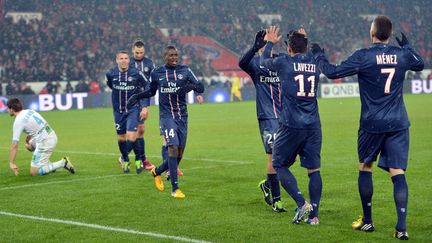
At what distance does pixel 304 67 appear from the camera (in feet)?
27.5

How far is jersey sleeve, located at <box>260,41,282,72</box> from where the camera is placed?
842 cm

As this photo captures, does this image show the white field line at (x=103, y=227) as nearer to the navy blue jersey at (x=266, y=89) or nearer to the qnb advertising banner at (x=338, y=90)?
the navy blue jersey at (x=266, y=89)

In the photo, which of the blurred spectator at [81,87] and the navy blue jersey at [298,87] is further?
the blurred spectator at [81,87]

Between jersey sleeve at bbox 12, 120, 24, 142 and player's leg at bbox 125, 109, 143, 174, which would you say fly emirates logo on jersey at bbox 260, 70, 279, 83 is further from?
jersey sleeve at bbox 12, 120, 24, 142

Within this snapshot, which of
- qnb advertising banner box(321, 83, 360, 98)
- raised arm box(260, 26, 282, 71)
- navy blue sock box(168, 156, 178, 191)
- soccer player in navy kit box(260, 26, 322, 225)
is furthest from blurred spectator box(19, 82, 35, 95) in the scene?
soccer player in navy kit box(260, 26, 322, 225)

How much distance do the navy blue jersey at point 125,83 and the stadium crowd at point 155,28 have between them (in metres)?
27.7

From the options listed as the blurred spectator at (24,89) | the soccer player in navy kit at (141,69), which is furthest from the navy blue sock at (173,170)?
the blurred spectator at (24,89)

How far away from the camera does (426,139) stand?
18234mm

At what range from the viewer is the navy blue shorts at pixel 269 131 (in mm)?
9578

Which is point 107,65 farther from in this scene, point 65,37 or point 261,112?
point 261,112

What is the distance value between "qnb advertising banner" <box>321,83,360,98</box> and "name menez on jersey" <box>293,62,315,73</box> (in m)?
39.4

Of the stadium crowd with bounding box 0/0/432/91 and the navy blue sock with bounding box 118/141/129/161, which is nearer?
the navy blue sock with bounding box 118/141/129/161

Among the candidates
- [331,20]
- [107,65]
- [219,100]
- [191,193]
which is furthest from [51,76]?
[191,193]

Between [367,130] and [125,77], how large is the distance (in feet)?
24.0
